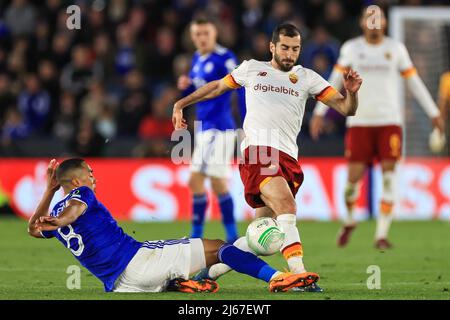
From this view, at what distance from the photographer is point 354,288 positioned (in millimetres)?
8547

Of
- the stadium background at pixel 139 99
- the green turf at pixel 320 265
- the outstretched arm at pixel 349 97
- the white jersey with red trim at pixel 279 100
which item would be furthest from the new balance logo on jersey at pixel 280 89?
the stadium background at pixel 139 99

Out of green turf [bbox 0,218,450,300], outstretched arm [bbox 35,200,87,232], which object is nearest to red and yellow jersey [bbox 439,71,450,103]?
green turf [bbox 0,218,450,300]

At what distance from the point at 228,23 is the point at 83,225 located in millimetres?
11692

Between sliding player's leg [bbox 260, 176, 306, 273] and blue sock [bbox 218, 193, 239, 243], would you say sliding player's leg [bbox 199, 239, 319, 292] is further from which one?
blue sock [bbox 218, 193, 239, 243]

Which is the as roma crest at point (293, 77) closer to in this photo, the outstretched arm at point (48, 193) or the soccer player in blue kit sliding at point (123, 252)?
the soccer player in blue kit sliding at point (123, 252)

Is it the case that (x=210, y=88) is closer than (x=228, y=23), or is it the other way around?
(x=210, y=88)

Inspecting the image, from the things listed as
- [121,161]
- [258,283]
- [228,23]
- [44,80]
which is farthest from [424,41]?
[258,283]

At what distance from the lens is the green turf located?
8.04 metres

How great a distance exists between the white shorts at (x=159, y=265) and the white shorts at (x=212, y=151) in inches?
173

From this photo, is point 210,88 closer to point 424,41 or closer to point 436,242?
point 436,242

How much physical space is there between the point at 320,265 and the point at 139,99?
8290mm

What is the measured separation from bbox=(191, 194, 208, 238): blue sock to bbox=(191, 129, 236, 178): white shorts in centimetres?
29

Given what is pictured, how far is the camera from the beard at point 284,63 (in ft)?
27.7

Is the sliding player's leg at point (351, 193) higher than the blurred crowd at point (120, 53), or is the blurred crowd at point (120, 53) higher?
the blurred crowd at point (120, 53)
